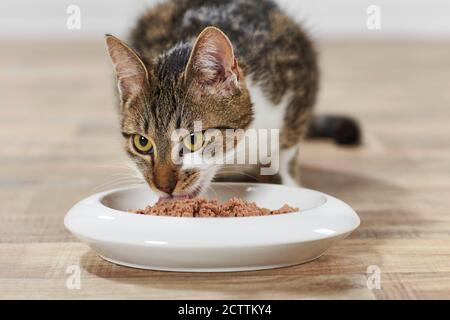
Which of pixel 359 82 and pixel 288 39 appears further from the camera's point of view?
pixel 359 82

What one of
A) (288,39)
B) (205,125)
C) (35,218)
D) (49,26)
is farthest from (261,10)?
(49,26)

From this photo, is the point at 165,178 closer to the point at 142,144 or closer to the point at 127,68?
the point at 142,144

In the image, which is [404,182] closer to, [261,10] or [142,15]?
[261,10]

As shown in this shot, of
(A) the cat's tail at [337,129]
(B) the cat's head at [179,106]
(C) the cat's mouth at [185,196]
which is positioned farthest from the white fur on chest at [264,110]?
(A) the cat's tail at [337,129]

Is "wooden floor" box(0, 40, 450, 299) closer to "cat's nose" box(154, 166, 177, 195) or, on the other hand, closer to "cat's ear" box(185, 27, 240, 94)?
"cat's nose" box(154, 166, 177, 195)

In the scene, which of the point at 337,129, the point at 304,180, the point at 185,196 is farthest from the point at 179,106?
the point at 337,129

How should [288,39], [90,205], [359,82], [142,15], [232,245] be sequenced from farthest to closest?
[359,82]
[142,15]
[288,39]
[90,205]
[232,245]

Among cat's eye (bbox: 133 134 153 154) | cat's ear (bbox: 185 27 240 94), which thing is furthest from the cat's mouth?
cat's ear (bbox: 185 27 240 94)
